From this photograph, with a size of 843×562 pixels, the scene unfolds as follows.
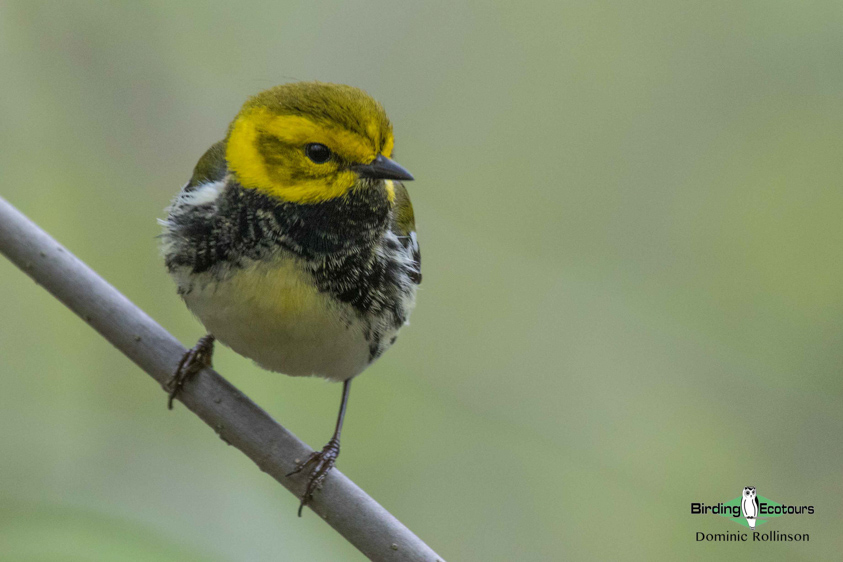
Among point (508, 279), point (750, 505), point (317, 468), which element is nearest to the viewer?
point (317, 468)

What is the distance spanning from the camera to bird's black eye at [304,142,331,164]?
237 cm

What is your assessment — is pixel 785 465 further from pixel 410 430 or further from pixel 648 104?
pixel 648 104

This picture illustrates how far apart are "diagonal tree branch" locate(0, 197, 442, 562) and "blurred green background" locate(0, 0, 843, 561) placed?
0.59 meters

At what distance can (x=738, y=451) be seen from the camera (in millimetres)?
3619

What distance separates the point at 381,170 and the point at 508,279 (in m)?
1.49

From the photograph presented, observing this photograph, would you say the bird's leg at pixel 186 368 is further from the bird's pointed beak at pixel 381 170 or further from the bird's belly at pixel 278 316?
the bird's pointed beak at pixel 381 170

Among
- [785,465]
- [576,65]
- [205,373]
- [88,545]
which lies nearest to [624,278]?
[785,465]

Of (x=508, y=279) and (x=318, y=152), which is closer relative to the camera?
(x=318, y=152)

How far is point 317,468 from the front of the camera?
245 centimetres

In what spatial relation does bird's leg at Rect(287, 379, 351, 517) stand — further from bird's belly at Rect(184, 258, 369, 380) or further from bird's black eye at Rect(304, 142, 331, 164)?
bird's black eye at Rect(304, 142, 331, 164)

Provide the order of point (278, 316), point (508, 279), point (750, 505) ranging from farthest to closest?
point (508, 279) < point (750, 505) < point (278, 316)

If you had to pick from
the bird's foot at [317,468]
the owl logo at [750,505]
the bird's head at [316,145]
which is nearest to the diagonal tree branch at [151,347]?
the bird's foot at [317,468]

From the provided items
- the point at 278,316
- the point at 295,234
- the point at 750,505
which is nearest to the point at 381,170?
the point at 295,234

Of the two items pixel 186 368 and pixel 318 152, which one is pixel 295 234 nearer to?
pixel 318 152
